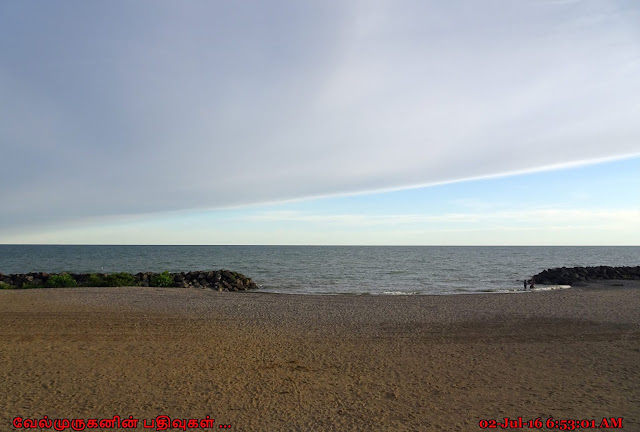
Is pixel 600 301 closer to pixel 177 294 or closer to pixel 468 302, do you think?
pixel 468 302

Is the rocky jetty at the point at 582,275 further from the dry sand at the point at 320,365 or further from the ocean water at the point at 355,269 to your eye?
the dry sand at the point at 320,365

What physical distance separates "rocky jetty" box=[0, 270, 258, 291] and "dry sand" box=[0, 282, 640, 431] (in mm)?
10557

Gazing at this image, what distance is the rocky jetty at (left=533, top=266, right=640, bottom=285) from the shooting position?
3466 cm

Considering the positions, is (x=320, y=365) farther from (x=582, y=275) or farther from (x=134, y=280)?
(x=582, y=275)

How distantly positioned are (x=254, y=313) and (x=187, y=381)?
824 cm

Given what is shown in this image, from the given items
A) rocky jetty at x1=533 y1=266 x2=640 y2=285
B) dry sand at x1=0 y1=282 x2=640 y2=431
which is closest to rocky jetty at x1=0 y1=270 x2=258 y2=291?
dry sand at x1=0 y1=282 x2=640 y2=431

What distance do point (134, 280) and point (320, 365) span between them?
22.5 metres

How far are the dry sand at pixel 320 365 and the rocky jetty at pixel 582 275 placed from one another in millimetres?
19200

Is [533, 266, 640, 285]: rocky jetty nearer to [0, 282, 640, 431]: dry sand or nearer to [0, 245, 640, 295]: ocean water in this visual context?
[0, 245, 640, 295]: ocean water

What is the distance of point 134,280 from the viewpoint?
28625mm

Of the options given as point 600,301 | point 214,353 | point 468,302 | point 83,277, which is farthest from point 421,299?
point 83,277

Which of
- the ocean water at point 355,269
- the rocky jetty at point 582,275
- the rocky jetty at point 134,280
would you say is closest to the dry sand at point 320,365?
the rocky jetty at point 134,280

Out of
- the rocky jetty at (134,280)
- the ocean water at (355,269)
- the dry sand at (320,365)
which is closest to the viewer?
the dry sand at (320,365)

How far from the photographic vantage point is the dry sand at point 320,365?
7.04 metres
